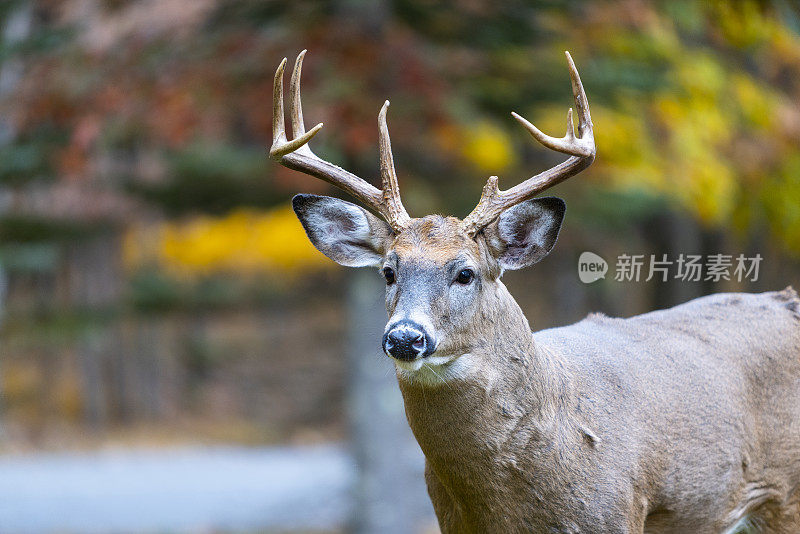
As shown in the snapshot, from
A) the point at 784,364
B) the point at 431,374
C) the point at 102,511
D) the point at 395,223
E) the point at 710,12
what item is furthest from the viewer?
the point at 102,511

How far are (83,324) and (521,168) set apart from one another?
4.50m

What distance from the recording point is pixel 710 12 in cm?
622

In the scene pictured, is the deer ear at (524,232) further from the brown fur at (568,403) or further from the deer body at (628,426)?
the deer body at (628,426)

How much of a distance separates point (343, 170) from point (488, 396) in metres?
1.07

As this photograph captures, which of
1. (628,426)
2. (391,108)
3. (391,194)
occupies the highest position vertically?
(391,108)

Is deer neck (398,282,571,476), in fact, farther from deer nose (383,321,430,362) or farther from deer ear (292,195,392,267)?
deer ear (292,195,392,267)

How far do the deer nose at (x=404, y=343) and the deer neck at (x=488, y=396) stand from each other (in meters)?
0.23

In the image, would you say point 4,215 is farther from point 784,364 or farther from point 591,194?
point 784,364

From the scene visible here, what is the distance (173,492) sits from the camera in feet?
38.8

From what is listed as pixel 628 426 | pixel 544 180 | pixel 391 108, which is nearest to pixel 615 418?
pixel 628 426

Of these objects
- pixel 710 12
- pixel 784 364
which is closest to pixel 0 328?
pixel 710 12

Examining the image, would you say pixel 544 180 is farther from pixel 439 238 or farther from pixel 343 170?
pixel 343 170

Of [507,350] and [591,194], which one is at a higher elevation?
[591,194]

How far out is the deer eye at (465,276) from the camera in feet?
12.9
